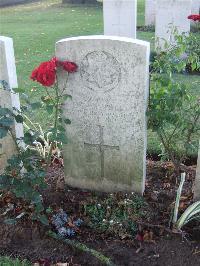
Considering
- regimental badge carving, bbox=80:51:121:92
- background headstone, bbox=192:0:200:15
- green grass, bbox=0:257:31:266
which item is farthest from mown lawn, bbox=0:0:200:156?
green grass, bbox=0:257:31:266

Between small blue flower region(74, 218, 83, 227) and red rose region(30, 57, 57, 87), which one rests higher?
red rose region(30, 57, 57, 87)

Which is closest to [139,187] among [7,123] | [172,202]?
[172,202]

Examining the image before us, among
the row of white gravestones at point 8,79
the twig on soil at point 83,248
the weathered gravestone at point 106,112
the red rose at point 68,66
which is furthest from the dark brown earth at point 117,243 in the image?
the red rose at point 68,66

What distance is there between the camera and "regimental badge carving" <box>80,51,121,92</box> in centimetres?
303

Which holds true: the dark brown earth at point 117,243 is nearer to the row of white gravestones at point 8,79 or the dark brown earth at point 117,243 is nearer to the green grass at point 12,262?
the green grass at point 12,262

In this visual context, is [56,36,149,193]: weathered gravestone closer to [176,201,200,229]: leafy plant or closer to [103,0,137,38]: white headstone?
[176,201,200,229]: leafy plant

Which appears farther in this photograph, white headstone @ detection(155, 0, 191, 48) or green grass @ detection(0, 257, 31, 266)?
white headstone @ detection(155, 0, 191, 48)

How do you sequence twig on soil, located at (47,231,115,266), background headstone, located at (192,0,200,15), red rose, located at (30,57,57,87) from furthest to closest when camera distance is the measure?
background headstone, located at (192,0,200,15)
red rose, located at (30,57,57,87)
twig on soil, located at (47,231,115,266)

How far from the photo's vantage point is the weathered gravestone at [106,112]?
9.78ft

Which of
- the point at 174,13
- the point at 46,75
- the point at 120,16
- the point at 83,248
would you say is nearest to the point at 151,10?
the point at 120,16

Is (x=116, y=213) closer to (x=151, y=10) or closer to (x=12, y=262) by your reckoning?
(x=12, y=262)

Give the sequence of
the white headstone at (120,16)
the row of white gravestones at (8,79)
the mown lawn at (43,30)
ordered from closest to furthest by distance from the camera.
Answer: the row of white gravestones at (8,79), the mown lawn at (43,30), the white headstone at (120,16)

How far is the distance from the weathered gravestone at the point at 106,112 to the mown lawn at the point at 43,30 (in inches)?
41.0

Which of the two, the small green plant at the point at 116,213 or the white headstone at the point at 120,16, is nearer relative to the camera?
the small green plant at the point at 116,213
